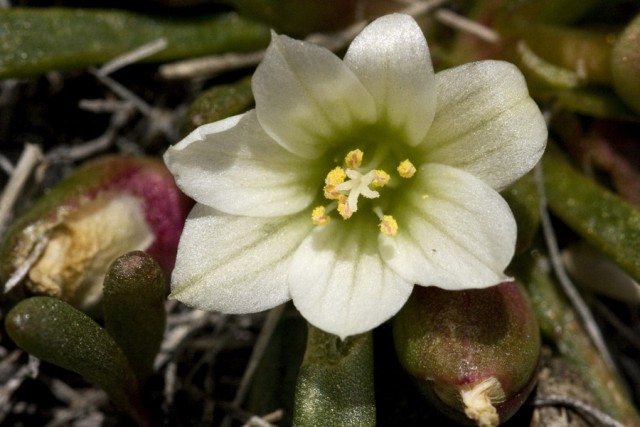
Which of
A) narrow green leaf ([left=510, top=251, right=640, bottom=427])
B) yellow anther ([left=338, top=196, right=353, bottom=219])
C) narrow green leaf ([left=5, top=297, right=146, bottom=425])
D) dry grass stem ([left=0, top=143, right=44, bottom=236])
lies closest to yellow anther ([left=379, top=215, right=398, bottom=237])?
yellow anther ([left=338, top=196, right=353, bottom=219])

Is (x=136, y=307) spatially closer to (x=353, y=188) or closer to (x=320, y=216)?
(x=320, y=216)

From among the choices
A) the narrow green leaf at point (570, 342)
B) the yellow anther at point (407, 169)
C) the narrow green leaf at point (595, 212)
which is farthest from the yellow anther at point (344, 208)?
the narrow green leaf at point (595, 212)

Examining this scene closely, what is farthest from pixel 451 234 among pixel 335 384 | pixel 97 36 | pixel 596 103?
pixel 97 36

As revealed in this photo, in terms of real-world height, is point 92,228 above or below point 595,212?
above

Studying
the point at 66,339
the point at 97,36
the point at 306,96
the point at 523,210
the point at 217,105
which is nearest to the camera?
the point at 66,339

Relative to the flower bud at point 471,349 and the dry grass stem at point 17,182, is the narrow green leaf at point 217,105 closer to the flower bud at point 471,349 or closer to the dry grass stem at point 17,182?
the dry grass stem at point 17,182

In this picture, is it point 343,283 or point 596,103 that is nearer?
point 343,283
